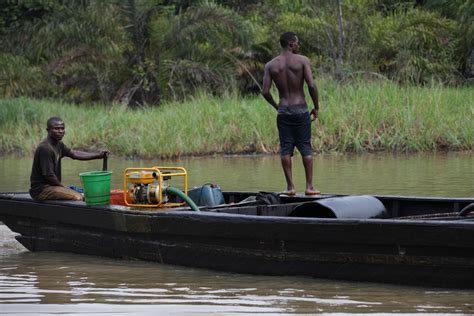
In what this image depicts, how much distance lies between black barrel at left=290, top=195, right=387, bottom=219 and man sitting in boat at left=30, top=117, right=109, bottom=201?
2.28m

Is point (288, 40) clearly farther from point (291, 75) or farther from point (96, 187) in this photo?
point (96, 187)

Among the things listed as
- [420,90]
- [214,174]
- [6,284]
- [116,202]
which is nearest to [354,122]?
[420,90]

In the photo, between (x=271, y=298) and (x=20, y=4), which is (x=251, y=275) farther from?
(x=20, y=4)

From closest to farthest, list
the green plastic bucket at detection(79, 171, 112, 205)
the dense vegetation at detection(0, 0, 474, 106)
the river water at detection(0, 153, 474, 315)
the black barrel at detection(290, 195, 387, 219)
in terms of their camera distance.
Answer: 1. the river water at detection(0, 153, 474, 315)
2. the black barrel at detection(290, 195, 387, 219)
3. the green plastic bucket at detection(79, 171, 112, 205)
4. the dense vegetation at detection(0, 0, 474, 106)

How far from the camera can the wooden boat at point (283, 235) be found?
7883 millimetres

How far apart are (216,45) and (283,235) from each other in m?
19.4

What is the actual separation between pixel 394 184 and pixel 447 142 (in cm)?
502

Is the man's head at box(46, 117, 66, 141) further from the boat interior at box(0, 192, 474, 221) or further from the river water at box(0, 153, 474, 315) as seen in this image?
the river water at box(0, 153, 474, 315)

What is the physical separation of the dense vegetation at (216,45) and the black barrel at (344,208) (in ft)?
55.0

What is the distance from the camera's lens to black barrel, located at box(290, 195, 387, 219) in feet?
29.2

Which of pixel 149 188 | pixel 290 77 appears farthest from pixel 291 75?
pixel 149 188

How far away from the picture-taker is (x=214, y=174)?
698 inches

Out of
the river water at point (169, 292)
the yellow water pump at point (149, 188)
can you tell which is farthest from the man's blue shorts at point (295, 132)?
the river water at point (169, 292)

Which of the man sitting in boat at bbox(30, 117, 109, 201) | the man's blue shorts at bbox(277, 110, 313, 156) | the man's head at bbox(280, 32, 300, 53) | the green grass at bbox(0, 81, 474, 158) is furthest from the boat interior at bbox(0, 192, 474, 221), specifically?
the green grass at bbox(0, 81, 474, 158)
